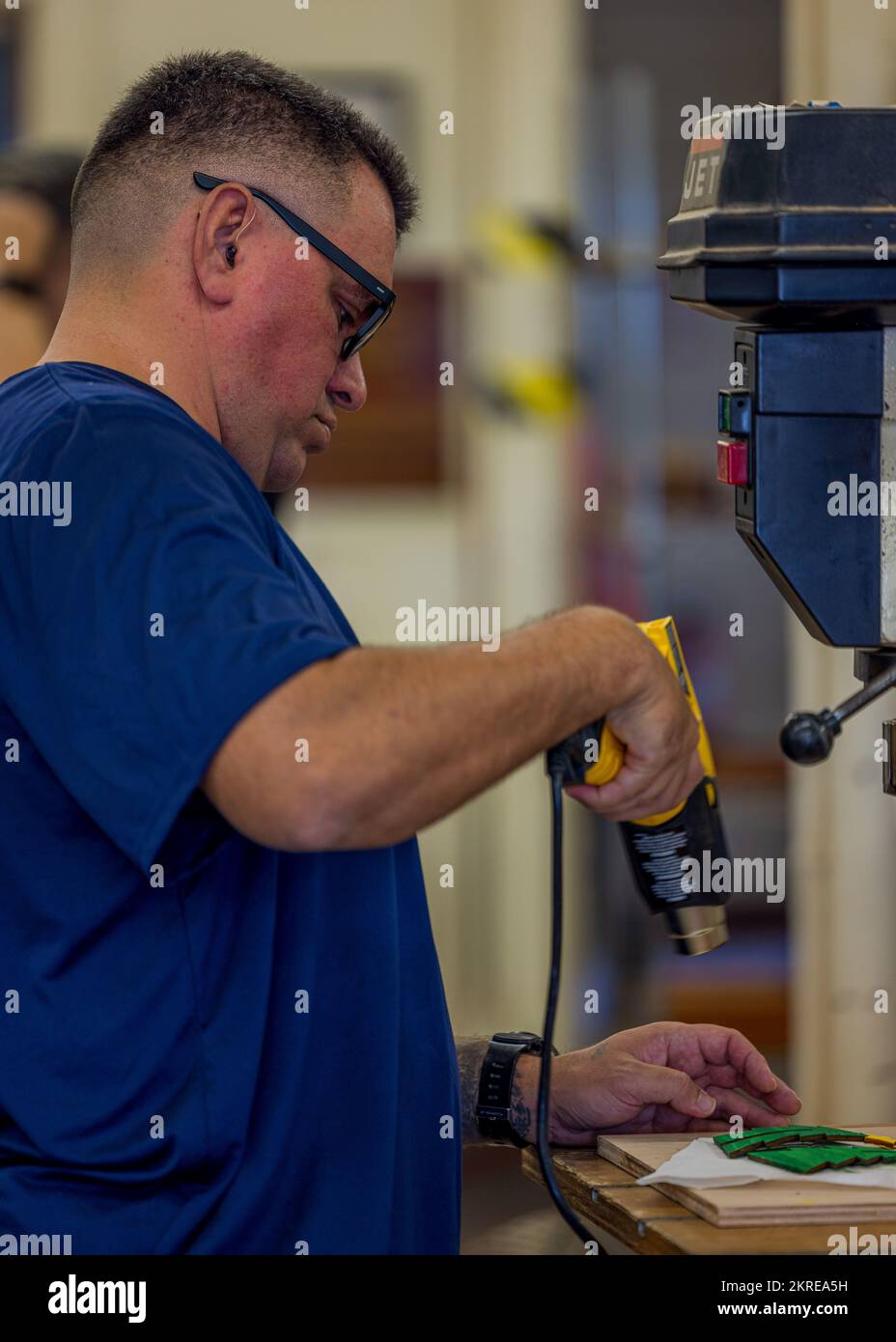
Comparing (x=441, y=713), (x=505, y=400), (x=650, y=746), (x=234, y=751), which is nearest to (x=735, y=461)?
(x=650, y=746)

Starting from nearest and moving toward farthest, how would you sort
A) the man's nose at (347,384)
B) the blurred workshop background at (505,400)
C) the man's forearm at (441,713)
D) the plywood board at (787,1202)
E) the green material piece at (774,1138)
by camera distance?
the man's forearm at (441,713)
the plywood board at (787,1202)
the green material piece at (774,1138)
the man's nose at (347,384)
the blurred workshop background at (505,400)

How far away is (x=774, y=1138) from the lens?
125 cm

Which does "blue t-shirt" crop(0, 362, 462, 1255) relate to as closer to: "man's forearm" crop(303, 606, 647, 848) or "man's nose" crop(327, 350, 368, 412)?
"man's forearm" crop(303, 606, 647, 848)

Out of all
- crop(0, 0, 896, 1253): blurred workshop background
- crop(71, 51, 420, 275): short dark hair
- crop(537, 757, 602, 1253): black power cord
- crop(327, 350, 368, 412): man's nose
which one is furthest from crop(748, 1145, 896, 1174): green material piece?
crop(0, 0, 896, 1253): blurred workshop background

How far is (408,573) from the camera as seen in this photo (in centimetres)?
404

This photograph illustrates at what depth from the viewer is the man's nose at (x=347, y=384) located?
4.54ft

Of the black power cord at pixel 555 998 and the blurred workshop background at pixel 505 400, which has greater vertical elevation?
the blurred workshop background at pixel 505 400

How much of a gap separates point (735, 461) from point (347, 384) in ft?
1.15

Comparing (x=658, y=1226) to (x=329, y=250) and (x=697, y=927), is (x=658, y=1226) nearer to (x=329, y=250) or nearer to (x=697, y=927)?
(x=697, y=927)

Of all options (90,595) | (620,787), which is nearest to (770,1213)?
(620,787)

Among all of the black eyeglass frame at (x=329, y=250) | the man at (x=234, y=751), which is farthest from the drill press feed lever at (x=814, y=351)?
the black eyeglass frame at (x=329, y=250)

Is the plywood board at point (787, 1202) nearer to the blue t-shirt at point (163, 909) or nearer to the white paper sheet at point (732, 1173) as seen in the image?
the white paper sheet at point (732, 1173)

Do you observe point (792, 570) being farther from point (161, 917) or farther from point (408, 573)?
point (408, 573)
